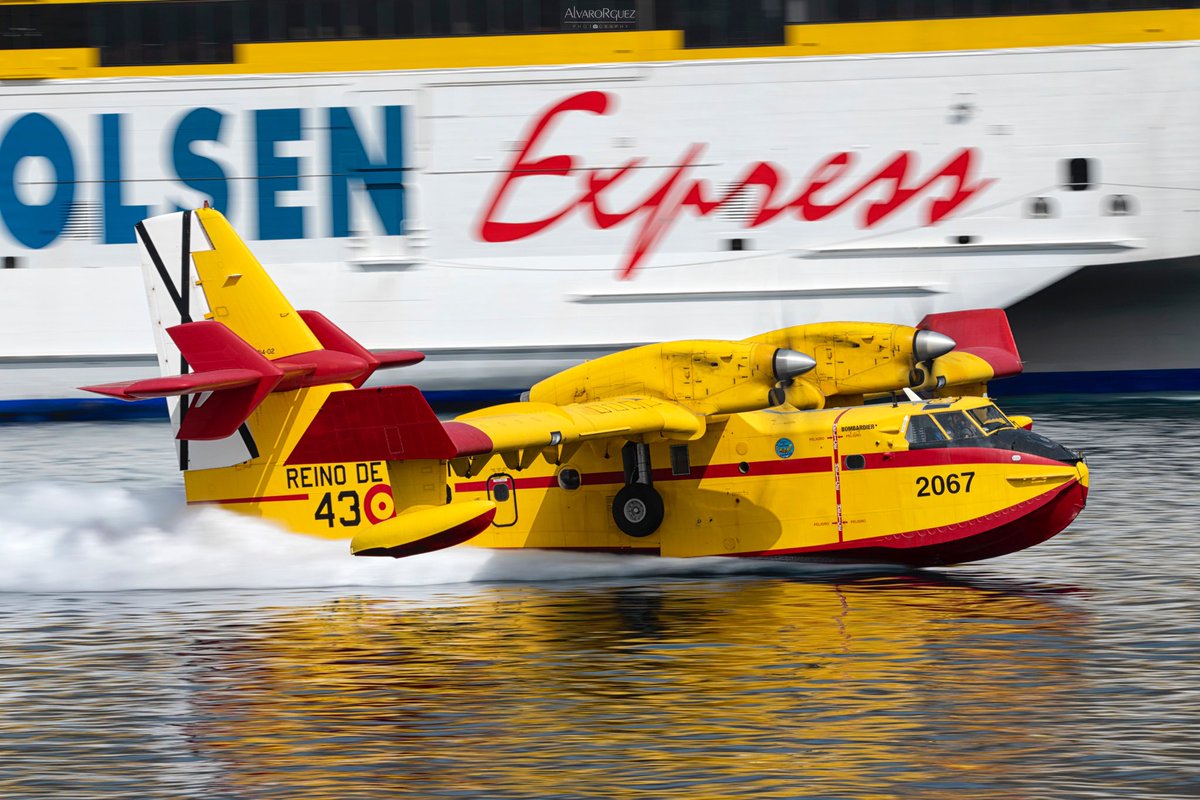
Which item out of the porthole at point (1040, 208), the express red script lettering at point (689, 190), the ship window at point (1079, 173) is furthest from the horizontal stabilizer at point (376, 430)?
the ship window at point (1079, 173)

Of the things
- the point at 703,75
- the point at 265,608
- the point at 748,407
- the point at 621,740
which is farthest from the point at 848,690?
the point at 703,75

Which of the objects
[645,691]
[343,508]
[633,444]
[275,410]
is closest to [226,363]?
[275,410]

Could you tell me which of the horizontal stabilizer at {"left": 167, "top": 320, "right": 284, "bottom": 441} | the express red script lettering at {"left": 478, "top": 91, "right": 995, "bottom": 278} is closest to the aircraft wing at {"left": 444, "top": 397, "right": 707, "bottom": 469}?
the horizontal stabilizer at {"left": 167, "top": 320, "right": 284, "bottom": 441}

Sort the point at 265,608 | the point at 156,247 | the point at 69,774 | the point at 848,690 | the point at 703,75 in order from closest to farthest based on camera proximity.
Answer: the point at 69,774, the point at 848,690, the point at 265,608, the point at 156,247, the point at 703,75

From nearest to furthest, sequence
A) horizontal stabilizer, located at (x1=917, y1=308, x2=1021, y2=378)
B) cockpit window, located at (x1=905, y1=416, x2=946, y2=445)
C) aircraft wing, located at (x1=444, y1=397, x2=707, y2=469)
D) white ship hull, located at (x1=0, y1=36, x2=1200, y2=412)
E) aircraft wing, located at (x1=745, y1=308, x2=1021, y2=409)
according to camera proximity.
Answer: aircraft wing, located at (x1=444, y1=397, x2=707, y2=469)
cockpit window, located at (x1=905, y1=416, x2=946, y2=445)
aircraft wing, located at (x1=745, y1=308, x2=1021, y2=409)
horizontal stabilizer, located at (x1=917, y1=308, x2=1021, y2=378)
white ship hull, located at (x1=0, y1=36, x2=1200, y2=412)

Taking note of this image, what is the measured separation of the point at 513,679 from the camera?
12969 mm

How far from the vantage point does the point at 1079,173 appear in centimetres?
2831

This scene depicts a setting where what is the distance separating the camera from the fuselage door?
18234 millimetres

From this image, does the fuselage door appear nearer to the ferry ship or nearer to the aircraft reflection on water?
the aircraft reflection on water

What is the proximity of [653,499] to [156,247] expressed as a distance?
730 centimetres

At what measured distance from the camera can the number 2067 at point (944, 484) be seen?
1677cm

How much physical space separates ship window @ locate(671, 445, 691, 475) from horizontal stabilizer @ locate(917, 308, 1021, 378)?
181 inches

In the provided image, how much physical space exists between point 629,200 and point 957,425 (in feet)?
43.3

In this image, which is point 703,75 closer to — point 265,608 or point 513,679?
point 265,608
